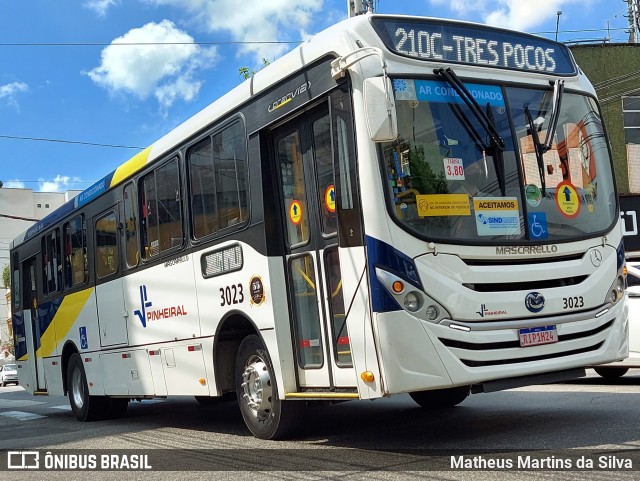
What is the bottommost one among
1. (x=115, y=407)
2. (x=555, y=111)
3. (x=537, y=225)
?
(x=115, y=407)

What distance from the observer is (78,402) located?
43.1 ft

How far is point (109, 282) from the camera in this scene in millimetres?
11680

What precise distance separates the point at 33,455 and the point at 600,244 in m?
6.11

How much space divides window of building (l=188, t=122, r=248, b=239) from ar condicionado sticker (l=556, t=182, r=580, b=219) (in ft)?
9.51

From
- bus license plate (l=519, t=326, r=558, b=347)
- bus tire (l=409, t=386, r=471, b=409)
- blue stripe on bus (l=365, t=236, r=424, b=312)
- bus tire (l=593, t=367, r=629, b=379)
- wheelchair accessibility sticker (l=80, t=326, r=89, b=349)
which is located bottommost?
bus tire (l=593, t=367, r=629, b=379)

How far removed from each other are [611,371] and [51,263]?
30.4ft

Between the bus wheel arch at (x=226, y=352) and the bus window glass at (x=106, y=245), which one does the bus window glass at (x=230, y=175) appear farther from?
the bus window glass at (x=106, y=245)

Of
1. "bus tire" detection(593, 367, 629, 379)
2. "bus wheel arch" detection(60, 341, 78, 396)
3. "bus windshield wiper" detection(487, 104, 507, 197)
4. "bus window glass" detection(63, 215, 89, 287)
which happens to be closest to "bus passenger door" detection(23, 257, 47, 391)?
"bus wheel arch" detection(60, 341, 78, 396)

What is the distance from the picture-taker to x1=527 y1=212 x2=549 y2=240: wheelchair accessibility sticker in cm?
677

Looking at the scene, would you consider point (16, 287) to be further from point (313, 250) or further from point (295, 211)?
point (313, 250)

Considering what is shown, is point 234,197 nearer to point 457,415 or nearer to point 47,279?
point 457,415

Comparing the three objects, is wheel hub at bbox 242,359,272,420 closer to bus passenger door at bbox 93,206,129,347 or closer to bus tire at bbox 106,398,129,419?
bus passenger door at bbox 93,206,129,347

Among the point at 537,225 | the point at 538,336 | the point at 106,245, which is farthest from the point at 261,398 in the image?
the point at 106,245

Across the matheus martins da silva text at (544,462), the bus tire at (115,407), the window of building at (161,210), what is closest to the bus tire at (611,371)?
the matheus martins da silva text at (544,462)
